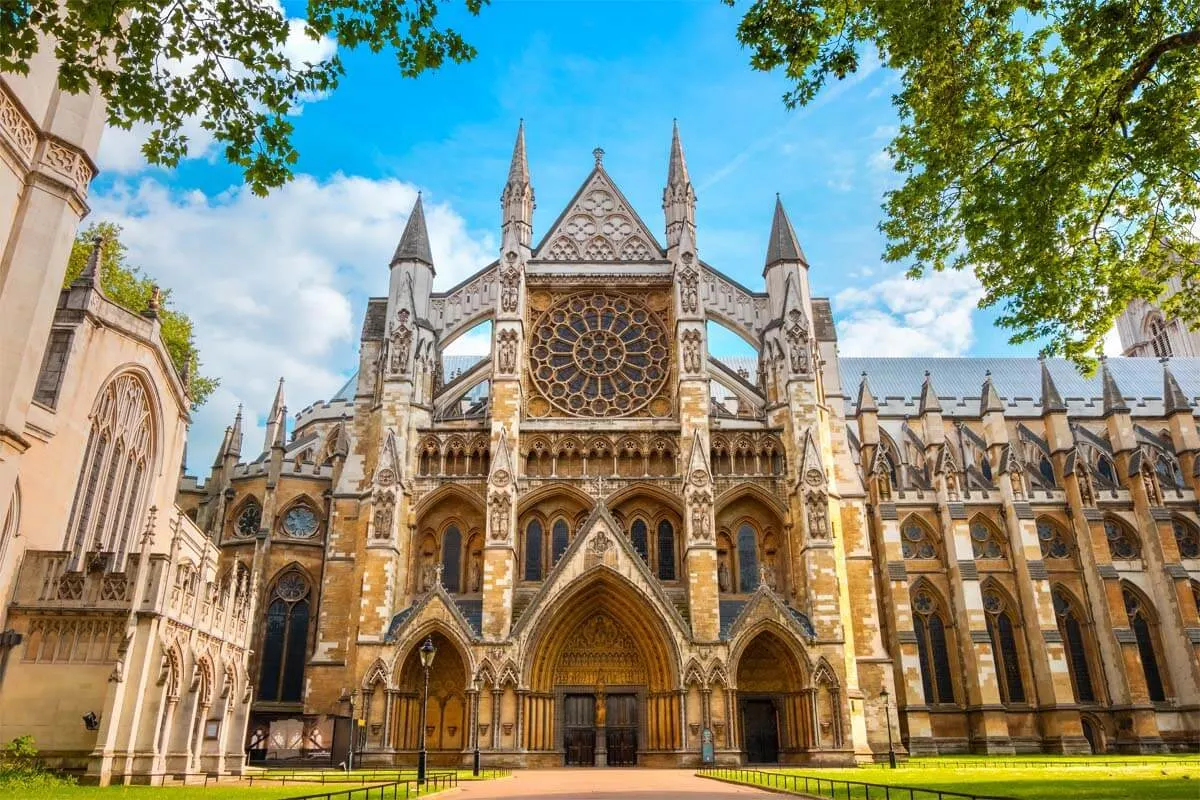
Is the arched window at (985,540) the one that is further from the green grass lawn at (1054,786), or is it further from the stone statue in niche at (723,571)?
the green grass lawn at (1054,786)

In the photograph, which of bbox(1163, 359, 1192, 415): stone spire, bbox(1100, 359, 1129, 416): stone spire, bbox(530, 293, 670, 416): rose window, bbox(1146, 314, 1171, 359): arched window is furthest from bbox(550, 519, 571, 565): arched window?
bbox(1146, 314, 1171, 359): arched window

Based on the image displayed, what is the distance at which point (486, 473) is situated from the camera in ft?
100

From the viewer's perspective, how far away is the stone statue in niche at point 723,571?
30.2 metres

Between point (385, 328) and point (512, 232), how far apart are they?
6.29 metres

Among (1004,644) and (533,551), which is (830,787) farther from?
(1004,644)

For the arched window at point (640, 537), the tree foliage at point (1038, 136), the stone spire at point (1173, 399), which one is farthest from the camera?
the stone spire at point (1173, 399)

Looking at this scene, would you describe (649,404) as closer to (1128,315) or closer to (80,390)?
(80,390)

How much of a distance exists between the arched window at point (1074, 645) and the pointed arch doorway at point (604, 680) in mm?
22045

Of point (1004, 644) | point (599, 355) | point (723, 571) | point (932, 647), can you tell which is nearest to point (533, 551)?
point (723, 571)

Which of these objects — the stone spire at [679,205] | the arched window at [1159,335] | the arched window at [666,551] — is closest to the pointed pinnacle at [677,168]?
the stone spire at [679,205]

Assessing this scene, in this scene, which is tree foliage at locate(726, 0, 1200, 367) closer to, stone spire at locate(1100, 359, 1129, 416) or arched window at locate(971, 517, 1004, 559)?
arched window at locate(971, 517, 1004, 559)

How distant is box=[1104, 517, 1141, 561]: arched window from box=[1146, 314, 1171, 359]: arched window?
85.7 feet

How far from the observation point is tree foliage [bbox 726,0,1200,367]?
12.4 m

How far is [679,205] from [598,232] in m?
3.52
